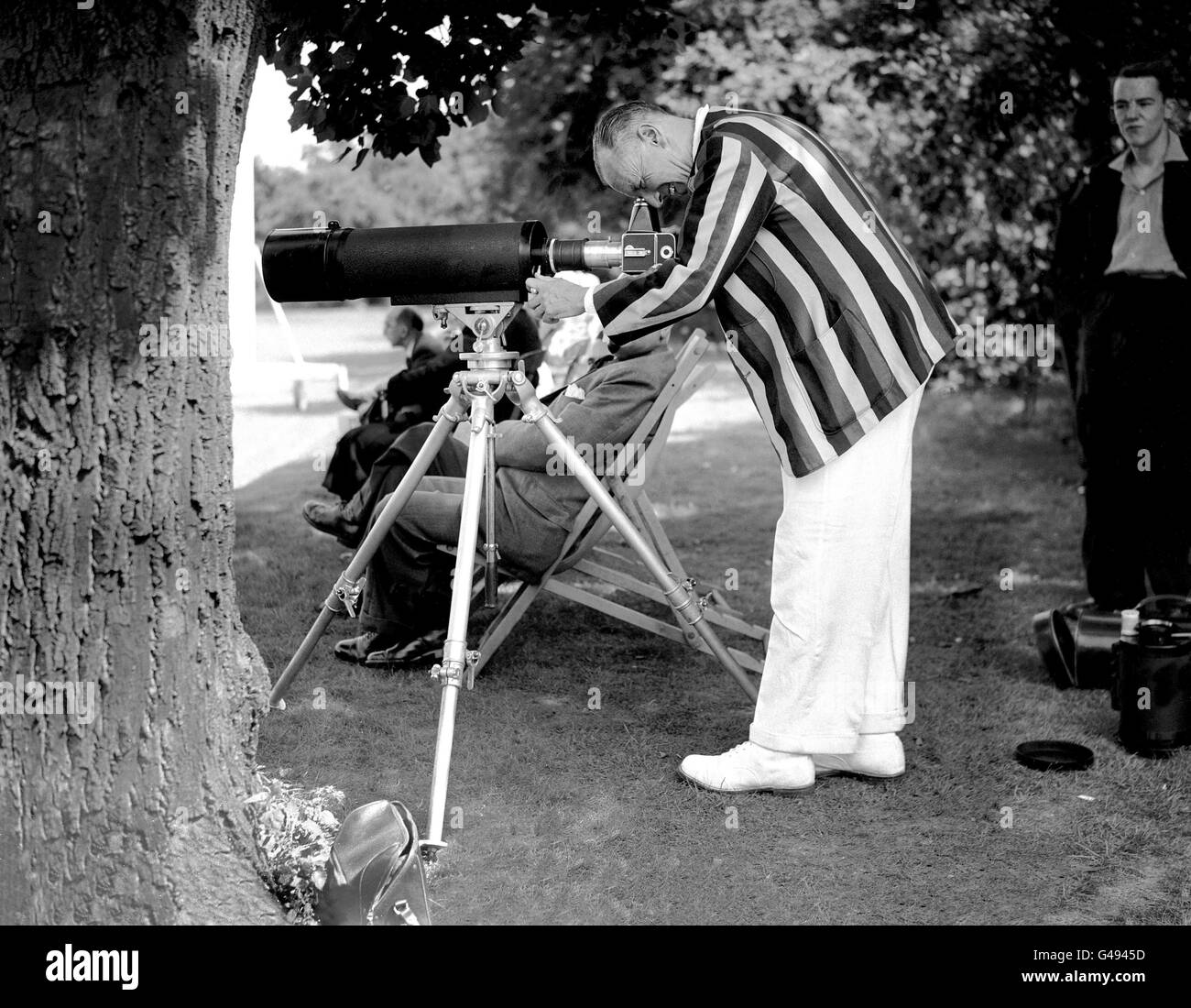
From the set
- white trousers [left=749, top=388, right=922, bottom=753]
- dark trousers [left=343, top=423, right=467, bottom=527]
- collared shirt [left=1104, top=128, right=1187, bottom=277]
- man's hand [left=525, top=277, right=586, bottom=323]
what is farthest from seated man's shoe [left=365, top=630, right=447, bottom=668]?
collared shirt [left=1104, top=128, right=1187, bottom=277]

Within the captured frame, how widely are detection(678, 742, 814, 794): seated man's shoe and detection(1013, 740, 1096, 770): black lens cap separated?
0.69 meters

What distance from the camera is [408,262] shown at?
11.5 feet

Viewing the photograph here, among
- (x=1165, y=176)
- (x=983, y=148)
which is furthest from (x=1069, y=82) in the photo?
(x=1165, y=176)

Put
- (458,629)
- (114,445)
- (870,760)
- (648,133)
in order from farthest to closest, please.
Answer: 1. (870,760)
2. (648,133)
3. (458,629)
4. (114,445)

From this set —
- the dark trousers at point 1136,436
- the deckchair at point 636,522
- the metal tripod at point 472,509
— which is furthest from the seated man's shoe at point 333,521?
the dark trousers at point 1136,436

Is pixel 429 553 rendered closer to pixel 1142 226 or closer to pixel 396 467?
pixel 396 467

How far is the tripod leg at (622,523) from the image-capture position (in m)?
3.73

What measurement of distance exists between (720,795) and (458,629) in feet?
3.13

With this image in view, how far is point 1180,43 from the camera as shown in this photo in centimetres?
720

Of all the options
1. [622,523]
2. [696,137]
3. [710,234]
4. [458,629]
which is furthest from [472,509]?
[696,137]

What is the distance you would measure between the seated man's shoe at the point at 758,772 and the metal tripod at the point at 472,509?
0.40 meters

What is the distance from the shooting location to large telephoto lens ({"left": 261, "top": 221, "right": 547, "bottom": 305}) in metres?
3.47

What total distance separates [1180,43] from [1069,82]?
4.12 ft
